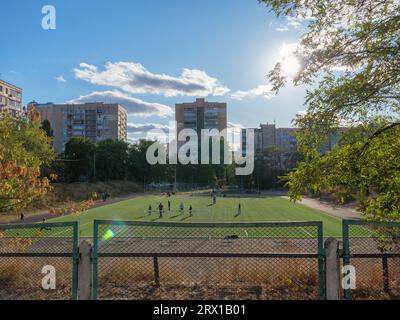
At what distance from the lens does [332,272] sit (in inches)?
193

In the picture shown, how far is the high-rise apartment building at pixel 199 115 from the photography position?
13650 cm

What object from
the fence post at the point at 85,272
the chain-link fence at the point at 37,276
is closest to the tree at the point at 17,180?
the chain-link fence at the point at 37,276

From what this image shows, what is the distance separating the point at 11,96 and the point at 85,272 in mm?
99962

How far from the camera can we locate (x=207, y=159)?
114812 millimetres

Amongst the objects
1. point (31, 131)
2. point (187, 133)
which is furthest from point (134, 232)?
point (187, 133)

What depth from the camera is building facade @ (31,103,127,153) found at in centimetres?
13238

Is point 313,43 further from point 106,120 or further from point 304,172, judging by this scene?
point 106,120

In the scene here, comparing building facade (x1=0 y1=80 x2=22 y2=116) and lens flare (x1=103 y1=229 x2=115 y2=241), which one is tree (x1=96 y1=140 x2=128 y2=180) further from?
lens flare (x1=103 y1=229 x2=115 y2=241)

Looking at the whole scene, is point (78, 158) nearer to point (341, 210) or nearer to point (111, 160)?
point (111, 160)
